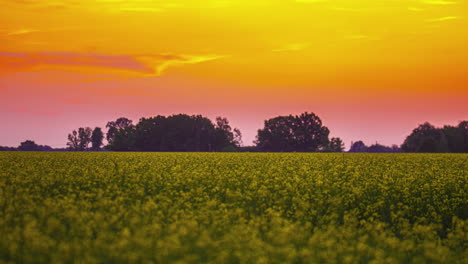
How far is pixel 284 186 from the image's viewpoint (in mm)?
21828

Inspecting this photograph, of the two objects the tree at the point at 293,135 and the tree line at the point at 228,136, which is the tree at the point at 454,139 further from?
the tree at the point at 293,135

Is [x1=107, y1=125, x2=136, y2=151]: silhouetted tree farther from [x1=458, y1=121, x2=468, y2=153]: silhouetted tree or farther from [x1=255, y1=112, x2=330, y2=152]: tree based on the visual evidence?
[x1=458, y1=121, x2=468, y2=153]: silhouetted tree

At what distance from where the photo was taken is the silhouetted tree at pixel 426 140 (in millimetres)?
131500

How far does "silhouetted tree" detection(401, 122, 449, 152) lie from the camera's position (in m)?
132

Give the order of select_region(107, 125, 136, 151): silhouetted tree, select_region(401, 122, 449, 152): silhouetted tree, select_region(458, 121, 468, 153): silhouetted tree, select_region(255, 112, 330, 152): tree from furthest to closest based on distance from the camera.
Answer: select_region(255, 112, 330, 152): tree, select_region(458, 121, 468, 153): silhouetted tree, select_region(107, 125, 136, 151): silhouetted tree, select_region(401, 122, 449, 152): silhouetted tree

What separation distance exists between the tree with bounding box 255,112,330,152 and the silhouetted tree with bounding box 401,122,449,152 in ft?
89.3

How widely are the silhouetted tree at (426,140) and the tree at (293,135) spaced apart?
1072 inches

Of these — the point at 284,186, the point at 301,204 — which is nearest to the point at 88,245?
the point at 301,204

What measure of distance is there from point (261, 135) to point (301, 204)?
470ft

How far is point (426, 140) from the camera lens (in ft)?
432

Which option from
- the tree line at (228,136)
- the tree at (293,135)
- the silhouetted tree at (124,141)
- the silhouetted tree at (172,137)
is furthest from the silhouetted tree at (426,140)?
the silhouetted tree at (124,141)

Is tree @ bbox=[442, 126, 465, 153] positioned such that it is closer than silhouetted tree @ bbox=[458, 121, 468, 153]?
Yes

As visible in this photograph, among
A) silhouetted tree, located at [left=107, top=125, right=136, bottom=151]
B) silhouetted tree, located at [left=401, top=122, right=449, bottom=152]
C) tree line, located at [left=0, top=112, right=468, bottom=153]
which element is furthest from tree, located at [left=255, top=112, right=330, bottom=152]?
silhouetted tree, located at [left=107, top=125, right=136, bottom=151]

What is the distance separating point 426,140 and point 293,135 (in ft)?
137
